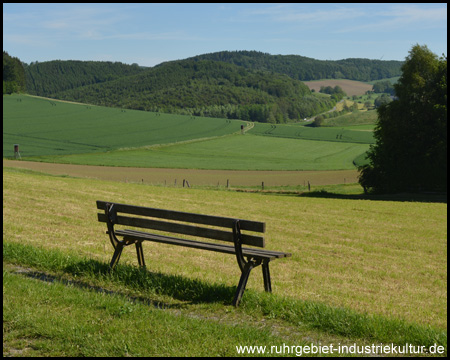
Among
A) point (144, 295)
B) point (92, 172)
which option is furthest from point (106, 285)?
point (92, 172)

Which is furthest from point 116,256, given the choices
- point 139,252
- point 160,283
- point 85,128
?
point 85,128

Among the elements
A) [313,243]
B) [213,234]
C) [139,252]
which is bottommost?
[313,243]

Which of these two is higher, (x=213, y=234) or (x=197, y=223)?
(x=197, y=223)

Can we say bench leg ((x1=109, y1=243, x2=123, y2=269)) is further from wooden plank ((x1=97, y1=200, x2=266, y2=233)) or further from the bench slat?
wooden plank ((x1=97, y1=200, x2=266, y2=233))

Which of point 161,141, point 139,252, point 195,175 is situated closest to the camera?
point 139,252

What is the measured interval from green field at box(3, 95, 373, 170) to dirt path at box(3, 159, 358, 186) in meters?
4.87

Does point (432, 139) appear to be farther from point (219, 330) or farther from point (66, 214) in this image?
point (219, 330)

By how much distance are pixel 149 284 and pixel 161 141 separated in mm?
88004

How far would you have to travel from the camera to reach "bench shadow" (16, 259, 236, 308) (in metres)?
7.86

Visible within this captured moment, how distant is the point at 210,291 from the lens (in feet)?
26.2

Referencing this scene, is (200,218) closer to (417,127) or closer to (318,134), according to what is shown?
(417,127)

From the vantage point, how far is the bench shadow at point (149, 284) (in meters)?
7.86

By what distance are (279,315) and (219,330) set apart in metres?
1.10

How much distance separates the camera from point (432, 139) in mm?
42750
